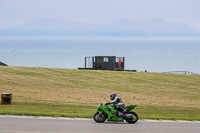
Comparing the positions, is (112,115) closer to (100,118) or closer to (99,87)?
(100,118)

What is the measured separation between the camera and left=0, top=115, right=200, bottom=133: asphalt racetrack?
46.9 ft

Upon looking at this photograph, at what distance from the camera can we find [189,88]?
4178 cm

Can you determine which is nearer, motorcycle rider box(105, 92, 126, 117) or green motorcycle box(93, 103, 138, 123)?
motorcycle rider box(105, 92, 126, 117)

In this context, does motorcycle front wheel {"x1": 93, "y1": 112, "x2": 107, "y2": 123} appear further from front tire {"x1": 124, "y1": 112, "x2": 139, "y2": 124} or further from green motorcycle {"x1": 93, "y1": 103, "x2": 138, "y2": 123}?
front tire {"x1": 124, "y1": 112, "x2": 139, "y2": 124}

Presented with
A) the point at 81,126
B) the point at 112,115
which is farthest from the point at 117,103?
the point at 81,126

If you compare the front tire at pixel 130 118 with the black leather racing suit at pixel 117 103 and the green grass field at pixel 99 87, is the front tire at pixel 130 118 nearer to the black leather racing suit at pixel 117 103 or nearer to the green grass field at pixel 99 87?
the black leather racing suit at pixel 117 103

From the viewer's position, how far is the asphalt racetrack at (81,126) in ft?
46.9

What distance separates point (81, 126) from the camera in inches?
598

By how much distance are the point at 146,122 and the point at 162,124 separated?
81 cm

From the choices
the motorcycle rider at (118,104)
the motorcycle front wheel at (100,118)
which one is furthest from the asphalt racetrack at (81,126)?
the motorcycle rider at (118,104)

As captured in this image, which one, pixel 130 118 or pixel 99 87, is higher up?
pixel 99 87

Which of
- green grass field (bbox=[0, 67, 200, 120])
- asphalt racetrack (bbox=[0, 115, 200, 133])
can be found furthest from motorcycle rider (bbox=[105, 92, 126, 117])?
green grass field (bbox=[0, 67, 200, 120])

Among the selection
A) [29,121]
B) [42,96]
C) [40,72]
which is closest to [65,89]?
[42,96]

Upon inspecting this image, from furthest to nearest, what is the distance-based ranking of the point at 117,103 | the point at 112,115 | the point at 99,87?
the point at 99,87, the point at 112,115, the point at 117,103
